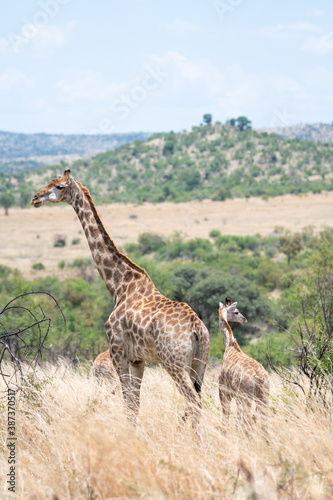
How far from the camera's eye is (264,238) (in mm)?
50375

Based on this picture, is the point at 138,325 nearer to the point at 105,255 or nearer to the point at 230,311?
the point at 105,255

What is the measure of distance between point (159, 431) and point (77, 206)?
300cm

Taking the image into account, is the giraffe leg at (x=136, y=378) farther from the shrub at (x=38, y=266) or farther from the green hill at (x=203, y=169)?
the green hill at (x=203, y=169)

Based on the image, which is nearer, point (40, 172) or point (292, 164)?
point (292, 164)

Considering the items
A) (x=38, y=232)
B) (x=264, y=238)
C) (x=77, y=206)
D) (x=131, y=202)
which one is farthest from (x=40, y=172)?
(x=77, y=206)

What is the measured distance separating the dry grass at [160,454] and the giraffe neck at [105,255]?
4.68 ft

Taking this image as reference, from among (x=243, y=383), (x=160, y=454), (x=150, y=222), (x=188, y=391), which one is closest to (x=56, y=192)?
(x=188, y=391)

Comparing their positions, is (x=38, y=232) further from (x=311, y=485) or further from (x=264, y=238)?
(x=311, y=485)

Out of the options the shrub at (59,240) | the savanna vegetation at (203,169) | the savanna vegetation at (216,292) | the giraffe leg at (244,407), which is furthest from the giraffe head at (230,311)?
the savanna vegetation at (203,169)

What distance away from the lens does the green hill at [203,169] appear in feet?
270

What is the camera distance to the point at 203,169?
102 m

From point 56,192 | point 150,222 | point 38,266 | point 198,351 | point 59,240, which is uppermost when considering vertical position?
point 56,192

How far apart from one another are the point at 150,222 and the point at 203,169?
4110 cm

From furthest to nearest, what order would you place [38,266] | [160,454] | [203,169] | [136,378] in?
[203,169]
[38,266]
[136,378]
[160,454]
